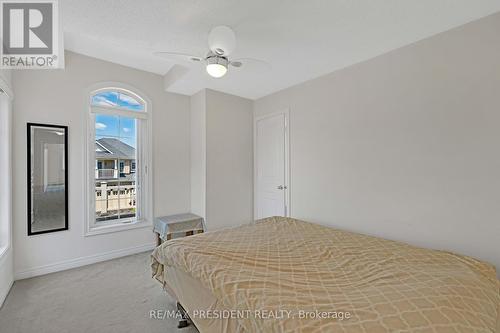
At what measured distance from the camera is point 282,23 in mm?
1969

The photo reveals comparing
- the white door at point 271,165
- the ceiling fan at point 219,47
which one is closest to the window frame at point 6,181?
the ceiling fan at point 219,47

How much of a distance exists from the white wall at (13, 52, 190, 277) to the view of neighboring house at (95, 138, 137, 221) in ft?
0.93

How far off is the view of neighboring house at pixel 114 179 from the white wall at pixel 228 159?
119 cm

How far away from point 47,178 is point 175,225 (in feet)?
5.28

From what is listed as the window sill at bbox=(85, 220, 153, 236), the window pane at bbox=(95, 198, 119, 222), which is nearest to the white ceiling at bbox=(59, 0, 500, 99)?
the window pane at bbox=(95, 198, 119, 222)

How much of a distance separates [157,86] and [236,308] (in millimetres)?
3487

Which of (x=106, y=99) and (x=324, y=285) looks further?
(x=106, y=99)

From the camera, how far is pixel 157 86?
3.72 m

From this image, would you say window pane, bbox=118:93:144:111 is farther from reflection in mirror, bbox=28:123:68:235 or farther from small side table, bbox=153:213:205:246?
small side table, bbox=153:213:205:246

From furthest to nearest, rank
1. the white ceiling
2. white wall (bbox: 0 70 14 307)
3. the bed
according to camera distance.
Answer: white wall (bbox: 0 70 14 307), the white ceiling, the bed

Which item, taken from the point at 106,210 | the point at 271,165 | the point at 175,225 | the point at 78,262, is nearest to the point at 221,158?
the point at 271,165

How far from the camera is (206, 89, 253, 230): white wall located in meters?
3.65

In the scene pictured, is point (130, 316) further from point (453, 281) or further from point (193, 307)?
point (453, 281)

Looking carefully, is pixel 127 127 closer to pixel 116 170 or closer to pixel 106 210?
pixel 116 170
